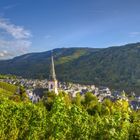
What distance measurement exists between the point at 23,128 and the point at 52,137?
8328 mm

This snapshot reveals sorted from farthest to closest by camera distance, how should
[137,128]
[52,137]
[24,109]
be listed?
[24,109]
[137,128]
[52,137]

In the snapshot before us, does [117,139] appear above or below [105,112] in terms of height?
above

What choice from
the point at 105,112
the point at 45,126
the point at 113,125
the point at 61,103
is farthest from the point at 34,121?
the point at 105,112

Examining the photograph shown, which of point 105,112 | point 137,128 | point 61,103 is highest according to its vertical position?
point 61,103

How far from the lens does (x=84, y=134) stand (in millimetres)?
50938

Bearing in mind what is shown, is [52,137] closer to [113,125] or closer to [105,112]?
[113,125]

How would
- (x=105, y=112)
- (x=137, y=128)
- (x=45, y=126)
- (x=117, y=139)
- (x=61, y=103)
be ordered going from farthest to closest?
(x=105, y=112) → (x=137, y=128) → (x=45, y=126) → (x=61, y=103) → (x=117, y=139)

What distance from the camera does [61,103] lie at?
4519 cm

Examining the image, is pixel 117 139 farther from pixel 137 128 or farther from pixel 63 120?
pixel 137 128

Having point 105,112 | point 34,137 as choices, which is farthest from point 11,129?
point 105,112

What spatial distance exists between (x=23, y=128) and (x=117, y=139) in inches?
773

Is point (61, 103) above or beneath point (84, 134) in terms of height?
above

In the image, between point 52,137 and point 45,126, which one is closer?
point 52,137

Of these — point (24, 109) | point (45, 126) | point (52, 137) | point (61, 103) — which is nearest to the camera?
point (61, 103)
